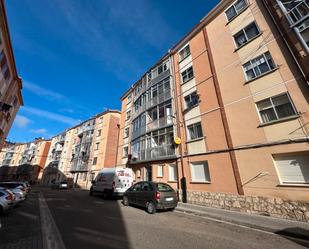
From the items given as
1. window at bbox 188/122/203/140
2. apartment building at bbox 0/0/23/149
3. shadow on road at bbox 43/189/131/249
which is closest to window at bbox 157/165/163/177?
window at bbox 188/122/203/140

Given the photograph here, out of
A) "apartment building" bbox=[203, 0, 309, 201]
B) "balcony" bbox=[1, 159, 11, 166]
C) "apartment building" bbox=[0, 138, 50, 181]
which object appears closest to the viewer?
"apartment building" bbox=[203, 0, 309, 201]

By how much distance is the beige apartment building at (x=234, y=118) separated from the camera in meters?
9.07

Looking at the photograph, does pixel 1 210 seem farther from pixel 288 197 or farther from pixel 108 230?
pixel 288 197

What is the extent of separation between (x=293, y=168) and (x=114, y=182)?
13460mm

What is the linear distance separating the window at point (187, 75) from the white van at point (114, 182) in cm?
1120

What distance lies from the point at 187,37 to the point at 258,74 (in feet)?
32.2

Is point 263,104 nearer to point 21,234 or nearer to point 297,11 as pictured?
point 297,11

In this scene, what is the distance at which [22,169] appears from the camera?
193ft

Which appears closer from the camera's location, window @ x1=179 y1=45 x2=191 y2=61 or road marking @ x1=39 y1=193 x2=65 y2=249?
road marking @ x1=39 y1=193 x2=65 y2=249

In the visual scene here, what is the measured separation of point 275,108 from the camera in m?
10.1

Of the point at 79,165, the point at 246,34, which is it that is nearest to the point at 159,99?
the point at 246,34

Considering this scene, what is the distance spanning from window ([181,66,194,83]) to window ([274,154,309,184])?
10393 millimetres

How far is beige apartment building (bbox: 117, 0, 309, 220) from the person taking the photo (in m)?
9.07

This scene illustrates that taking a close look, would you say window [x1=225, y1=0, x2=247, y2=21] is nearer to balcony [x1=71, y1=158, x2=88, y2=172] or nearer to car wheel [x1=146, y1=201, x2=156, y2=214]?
car wheel [x1=146, y1=201, x2=156, y2=214]
